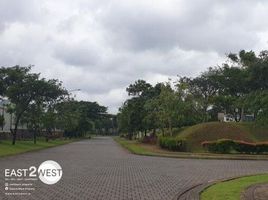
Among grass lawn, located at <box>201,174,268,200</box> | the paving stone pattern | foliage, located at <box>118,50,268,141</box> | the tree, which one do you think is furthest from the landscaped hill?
the paving stone pattern

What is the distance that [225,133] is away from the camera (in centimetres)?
5281

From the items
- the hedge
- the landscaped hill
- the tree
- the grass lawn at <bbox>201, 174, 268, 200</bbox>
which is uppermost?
the tree

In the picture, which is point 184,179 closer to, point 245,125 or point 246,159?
point 246,159

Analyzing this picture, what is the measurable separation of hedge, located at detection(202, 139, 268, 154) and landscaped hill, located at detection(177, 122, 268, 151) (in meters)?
7.73

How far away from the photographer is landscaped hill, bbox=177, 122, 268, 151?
51562mm

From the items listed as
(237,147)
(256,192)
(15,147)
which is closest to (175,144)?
(237,147)

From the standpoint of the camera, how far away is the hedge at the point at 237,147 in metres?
40.8

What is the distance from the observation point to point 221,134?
52688mm

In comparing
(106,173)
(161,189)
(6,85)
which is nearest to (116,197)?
(161,189)

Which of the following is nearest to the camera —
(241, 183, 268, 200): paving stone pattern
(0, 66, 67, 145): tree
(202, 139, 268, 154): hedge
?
(241, 183, 268, 200): paving stone pattern

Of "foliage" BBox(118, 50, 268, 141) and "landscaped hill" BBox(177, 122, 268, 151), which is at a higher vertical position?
"foliage" BBox(118, 50, 268, 141)

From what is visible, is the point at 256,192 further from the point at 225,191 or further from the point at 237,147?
the point at 237,147

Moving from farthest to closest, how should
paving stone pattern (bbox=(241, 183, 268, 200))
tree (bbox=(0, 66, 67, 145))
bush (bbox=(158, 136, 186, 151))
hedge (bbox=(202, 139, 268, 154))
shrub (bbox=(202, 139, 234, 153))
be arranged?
1. tree (bbox=(0, 66, 67, 145))
2. bush (bbox=(158, 136, 186, 151))
3. shrub (bbox=(202, 139, 234, 153))
4. hedge (bbox=(202, 139, 268, 154))
5. paving stone pattern (bbox=(241, 183, 268, 200))

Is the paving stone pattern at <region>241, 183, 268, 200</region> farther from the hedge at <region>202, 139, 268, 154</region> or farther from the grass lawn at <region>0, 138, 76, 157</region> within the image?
the hedge at <region>202, 139, 268, 154</region>
